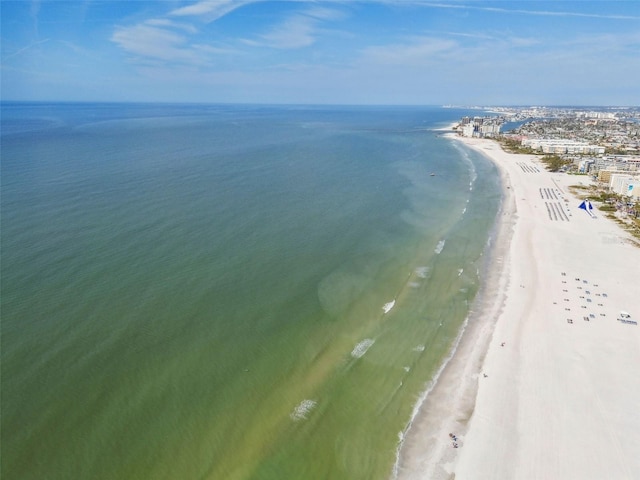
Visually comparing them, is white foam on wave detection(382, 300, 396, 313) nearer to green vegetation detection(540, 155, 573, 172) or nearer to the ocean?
the ocean

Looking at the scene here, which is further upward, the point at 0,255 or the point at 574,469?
the point at 0,255

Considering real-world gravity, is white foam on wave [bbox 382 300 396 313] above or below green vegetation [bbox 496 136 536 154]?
below

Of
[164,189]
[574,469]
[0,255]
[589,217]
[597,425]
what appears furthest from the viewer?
[164,189]

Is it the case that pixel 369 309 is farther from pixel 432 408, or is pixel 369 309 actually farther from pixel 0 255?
pixel 0 255

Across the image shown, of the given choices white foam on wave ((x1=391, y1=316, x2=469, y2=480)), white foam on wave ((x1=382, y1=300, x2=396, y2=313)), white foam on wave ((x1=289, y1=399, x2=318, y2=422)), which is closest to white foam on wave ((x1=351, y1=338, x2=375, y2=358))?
white foam on wave ((x1=382, y1=300, x2=396, y2=313))

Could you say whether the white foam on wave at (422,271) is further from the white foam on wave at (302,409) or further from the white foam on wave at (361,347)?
the white foam on wave at (302,409)

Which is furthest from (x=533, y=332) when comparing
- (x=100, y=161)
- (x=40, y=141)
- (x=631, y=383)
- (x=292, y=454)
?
(x=40, y=141)

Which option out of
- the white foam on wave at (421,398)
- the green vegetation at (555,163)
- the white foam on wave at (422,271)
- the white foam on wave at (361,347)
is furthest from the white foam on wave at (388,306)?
the green vegetation at (555,163)
